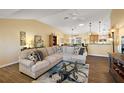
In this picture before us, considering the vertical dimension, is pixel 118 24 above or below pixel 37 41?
above

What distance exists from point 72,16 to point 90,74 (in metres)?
1.65

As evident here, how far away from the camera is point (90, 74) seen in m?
2.72

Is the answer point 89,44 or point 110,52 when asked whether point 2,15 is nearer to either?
point 89,44

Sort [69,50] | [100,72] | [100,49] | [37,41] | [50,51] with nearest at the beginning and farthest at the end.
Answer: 1. [100,49]
2. [100,72]
3. [69,50]
4. [50,51]
5. [37,41]

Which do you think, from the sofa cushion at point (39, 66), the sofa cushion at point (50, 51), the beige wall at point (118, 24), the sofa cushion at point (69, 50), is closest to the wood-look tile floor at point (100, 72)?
the beige wall at point (118, 24)

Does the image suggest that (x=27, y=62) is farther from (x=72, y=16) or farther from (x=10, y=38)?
(x=72, y=16)

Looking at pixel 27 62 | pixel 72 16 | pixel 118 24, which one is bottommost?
pixel 27 62

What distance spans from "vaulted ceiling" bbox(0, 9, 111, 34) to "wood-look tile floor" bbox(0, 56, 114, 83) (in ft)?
3.00

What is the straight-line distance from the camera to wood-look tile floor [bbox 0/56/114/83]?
7.52 ft

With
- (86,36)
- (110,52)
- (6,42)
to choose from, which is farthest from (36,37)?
(110,52)

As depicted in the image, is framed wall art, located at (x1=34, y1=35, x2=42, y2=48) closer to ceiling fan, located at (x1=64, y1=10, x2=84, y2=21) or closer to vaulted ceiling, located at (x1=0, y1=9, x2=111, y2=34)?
vaulted ceiling, located at (x1=0, y1=9, x2=111, y2=34)

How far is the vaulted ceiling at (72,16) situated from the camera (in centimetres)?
208

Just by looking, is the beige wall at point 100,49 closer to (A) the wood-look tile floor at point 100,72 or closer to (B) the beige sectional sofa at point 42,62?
(A) the wood-look tile floor at point 100,72

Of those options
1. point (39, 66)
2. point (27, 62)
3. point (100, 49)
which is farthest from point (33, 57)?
point (100, 49)
